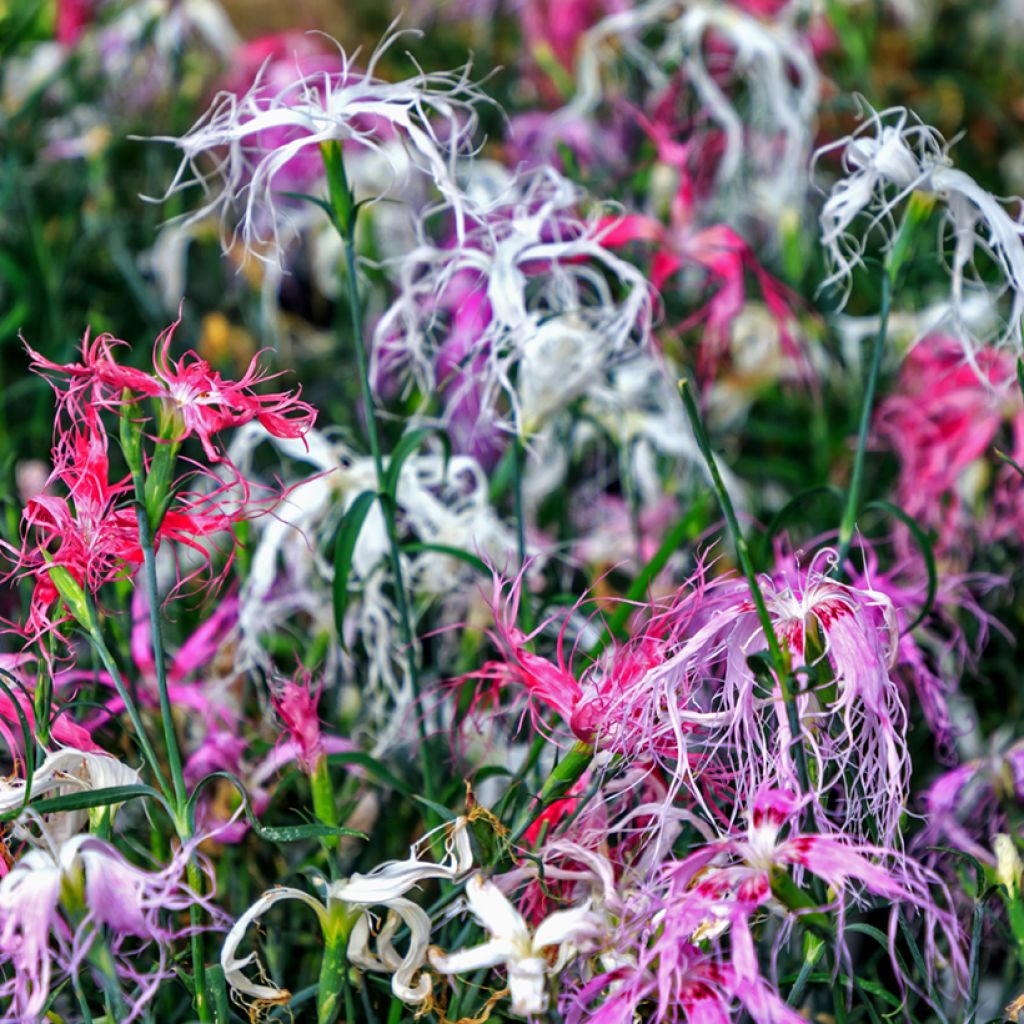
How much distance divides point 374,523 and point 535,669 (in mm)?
224

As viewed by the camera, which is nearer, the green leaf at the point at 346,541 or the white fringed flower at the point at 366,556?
the green leaf at the point at 346,541

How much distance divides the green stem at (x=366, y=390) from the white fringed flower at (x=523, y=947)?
0.17 meters

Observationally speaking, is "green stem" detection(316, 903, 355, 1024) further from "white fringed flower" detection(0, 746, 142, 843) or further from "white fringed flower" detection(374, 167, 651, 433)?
"white fringed flower" detection(374, 167, 651, 433)

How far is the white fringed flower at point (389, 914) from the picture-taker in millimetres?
405

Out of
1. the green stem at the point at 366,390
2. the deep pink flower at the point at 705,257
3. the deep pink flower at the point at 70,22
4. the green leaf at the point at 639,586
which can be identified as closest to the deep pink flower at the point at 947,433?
the deep pink flower at the point at 705,257

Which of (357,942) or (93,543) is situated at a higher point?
(93,543)

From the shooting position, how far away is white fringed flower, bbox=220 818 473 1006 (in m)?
0.41

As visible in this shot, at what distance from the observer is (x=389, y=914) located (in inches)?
17.1

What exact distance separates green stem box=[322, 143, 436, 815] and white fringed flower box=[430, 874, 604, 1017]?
0.17m

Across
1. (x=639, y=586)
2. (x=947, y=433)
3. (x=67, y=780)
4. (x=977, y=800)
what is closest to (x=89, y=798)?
(x=67, y=780)

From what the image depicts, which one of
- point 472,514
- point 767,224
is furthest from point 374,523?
point 767,224

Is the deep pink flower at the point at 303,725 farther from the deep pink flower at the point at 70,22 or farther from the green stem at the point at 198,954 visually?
the deep pink flower at the point at 70,22

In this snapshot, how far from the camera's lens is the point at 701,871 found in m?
0.40

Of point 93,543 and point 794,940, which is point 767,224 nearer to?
point 794,940
